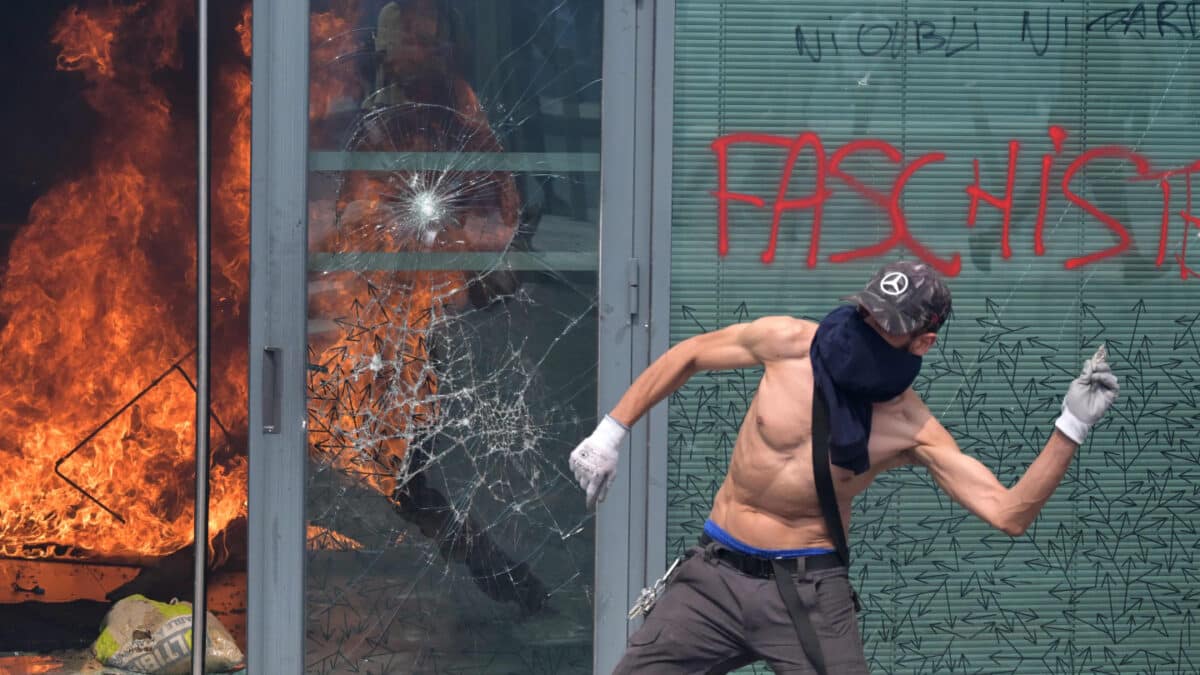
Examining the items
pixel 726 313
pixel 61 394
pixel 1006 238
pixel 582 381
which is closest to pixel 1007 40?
pixel 1006 238

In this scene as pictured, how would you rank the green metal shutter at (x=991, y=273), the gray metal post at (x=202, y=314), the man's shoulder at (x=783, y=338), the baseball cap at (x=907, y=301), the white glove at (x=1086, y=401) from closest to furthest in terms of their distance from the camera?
the white glove at (x=1086, y=401) → the baseball cap at (x=907, y=301) → the man's shoulder at (x=783, y=338) → the gray metal post at (x=202, y=314) → the green metal shutter at (x=991, y=273)

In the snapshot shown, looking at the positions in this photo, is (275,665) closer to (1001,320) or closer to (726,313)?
(726,313)

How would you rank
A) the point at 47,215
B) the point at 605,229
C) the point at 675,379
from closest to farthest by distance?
the point at 675,379
the point at 605,229
the point at 47,215

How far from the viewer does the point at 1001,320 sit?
5.70 m

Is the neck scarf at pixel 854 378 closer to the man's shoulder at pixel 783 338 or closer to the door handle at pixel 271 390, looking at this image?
the man's shoulder at pixel 783 338

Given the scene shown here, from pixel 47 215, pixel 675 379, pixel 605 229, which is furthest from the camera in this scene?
pixel 47 215

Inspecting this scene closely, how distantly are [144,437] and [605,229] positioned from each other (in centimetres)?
270

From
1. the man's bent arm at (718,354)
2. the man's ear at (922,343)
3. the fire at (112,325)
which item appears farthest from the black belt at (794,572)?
the fire at (112,325)

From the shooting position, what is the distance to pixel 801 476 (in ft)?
13.8

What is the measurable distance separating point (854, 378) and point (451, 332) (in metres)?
2.02

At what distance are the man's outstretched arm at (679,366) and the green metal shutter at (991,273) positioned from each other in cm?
116

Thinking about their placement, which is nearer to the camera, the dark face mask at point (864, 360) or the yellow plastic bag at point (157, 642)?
the dark face mask at point (864, 360)

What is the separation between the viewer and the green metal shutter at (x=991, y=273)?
5617mm

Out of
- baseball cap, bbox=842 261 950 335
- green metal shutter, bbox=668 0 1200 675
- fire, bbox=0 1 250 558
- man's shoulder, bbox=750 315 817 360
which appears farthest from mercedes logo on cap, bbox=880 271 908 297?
fire, bbox=0 1 250 558
